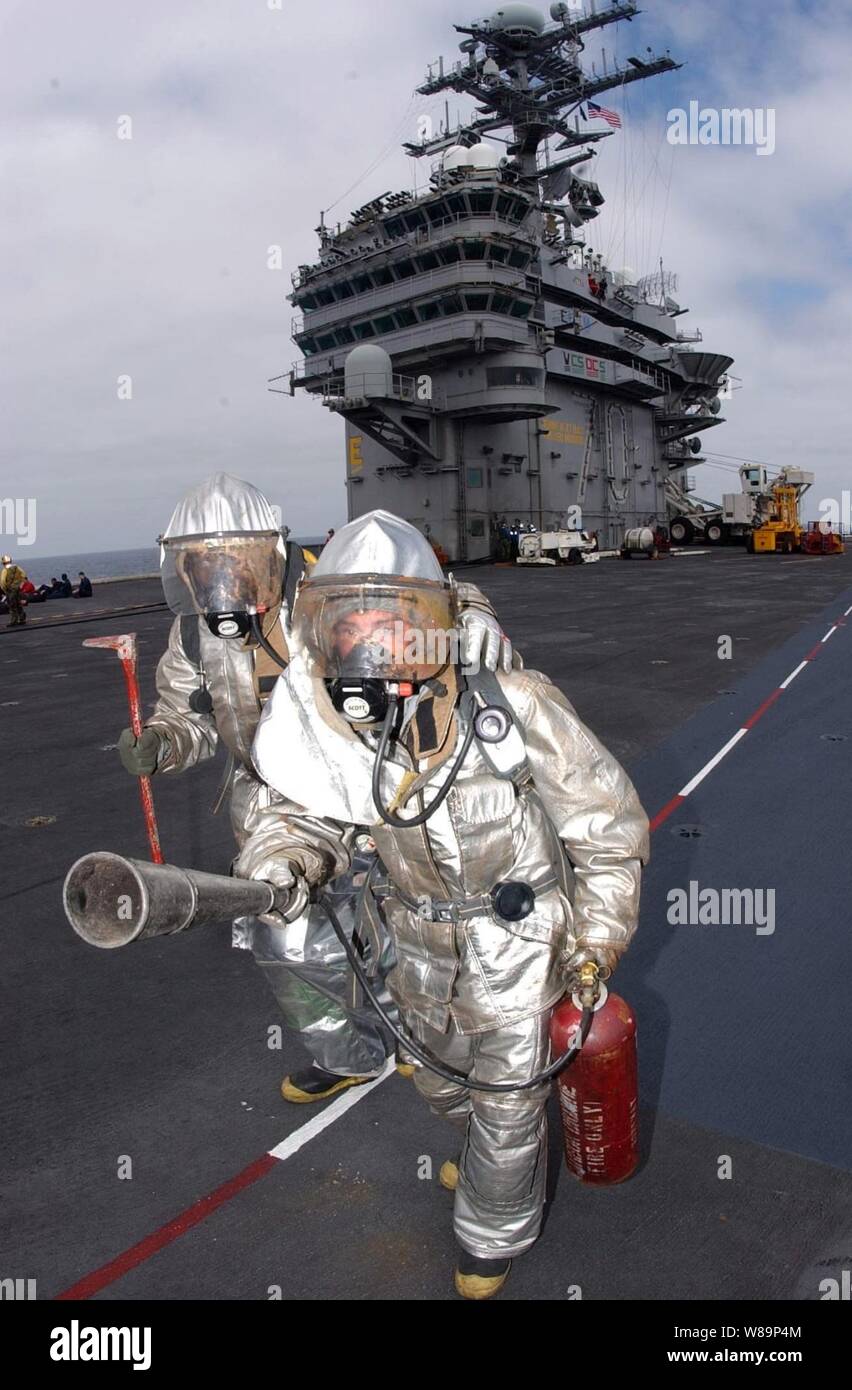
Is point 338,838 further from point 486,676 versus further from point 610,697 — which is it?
point 610,697

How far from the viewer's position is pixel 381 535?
2.46m

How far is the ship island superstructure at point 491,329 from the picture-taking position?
39.4m

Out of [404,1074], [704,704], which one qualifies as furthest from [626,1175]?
[704,704]

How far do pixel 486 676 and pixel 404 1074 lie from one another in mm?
2105

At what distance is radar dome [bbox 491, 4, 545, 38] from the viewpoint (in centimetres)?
4500

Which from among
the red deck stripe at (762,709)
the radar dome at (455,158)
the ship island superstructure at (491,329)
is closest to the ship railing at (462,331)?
the ship island superstructure at (491,329)

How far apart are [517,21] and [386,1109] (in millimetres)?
55240

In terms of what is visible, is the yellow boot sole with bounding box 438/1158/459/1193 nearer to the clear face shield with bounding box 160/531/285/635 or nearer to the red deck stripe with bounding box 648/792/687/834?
the clear face shield with bounding box 160/531/285/635

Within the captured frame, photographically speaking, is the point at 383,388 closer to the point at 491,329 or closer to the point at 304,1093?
the point at 491,329

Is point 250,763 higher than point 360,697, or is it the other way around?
point 360,697

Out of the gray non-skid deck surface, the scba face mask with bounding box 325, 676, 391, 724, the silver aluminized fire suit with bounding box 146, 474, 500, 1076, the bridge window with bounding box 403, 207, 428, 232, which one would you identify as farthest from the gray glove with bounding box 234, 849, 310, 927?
the bridge window with bounding box 403, 207, 428, 232

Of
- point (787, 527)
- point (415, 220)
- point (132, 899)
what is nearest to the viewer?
point (132, 899)

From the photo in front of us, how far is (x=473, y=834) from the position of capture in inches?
98.7

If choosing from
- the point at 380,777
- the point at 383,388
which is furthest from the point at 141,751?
the point at 383,388
